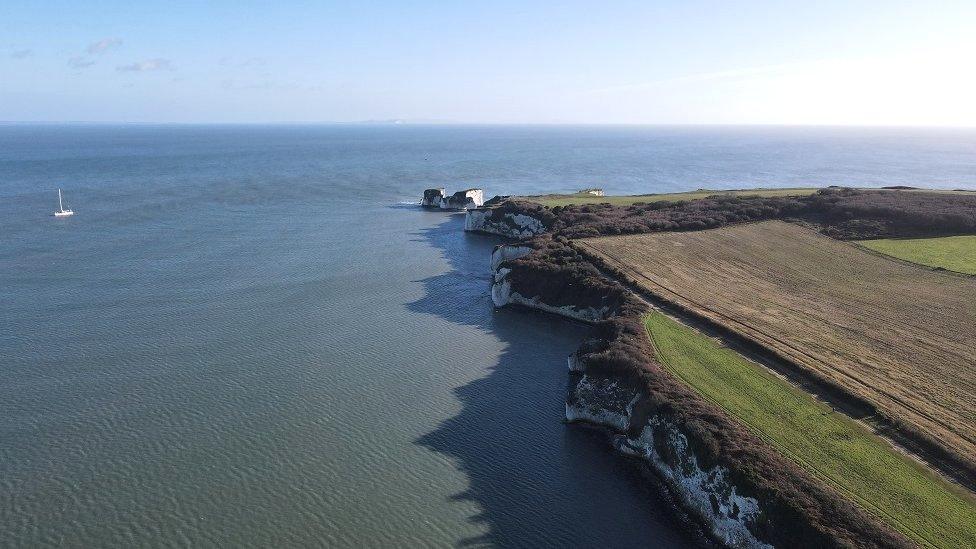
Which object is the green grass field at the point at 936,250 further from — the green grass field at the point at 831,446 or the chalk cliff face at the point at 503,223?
the chalk cliff face at the point at 503,223

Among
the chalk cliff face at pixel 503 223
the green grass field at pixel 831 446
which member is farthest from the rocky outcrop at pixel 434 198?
the green grass field at pixel 831 446

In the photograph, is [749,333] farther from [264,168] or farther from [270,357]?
[264,168]

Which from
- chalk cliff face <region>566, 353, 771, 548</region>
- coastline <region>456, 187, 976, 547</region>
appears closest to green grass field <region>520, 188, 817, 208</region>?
coastline <region>456, 187, 976, 547</region>

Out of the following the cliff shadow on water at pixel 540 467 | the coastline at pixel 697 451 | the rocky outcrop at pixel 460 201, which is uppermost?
the rocky outcrop at pixel 460 201

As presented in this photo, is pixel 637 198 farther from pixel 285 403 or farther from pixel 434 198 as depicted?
pixel 285 403

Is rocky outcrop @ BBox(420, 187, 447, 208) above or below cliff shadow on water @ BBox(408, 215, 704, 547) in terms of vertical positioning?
above

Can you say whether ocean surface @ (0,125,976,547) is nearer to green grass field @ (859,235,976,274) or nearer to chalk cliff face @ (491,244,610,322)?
chalk cliff face @ (491,244,610,322)

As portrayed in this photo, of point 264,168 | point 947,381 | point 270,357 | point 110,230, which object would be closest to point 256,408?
point 270,357
